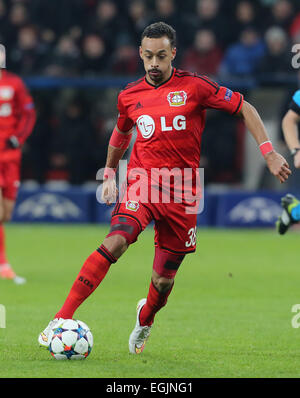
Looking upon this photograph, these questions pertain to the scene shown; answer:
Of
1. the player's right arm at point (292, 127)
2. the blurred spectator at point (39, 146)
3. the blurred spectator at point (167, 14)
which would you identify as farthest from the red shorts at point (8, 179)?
the blurred spectator at point (39, 146)

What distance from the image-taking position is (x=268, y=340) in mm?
6609

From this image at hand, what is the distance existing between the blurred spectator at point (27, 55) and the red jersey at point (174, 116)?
11854 mm

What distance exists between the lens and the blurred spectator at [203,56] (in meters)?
16.5

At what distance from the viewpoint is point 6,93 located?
10.6m

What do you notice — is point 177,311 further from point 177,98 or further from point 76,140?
point 76,140

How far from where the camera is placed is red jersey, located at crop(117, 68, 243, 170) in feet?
19.9

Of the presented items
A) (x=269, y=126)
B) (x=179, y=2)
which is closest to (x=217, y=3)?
(x=179, y=2)

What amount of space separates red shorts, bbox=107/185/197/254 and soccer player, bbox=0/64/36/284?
4.42m

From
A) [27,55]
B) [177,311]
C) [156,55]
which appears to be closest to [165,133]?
[156,55]

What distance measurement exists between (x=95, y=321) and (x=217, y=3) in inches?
463

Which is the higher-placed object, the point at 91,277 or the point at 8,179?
the point at 8,179

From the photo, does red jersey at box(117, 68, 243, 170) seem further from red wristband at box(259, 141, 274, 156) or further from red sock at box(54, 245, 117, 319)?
red sock at box(54, 245, 117, 319)

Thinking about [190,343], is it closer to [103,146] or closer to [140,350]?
[140,350]

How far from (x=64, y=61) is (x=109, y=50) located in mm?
1038
